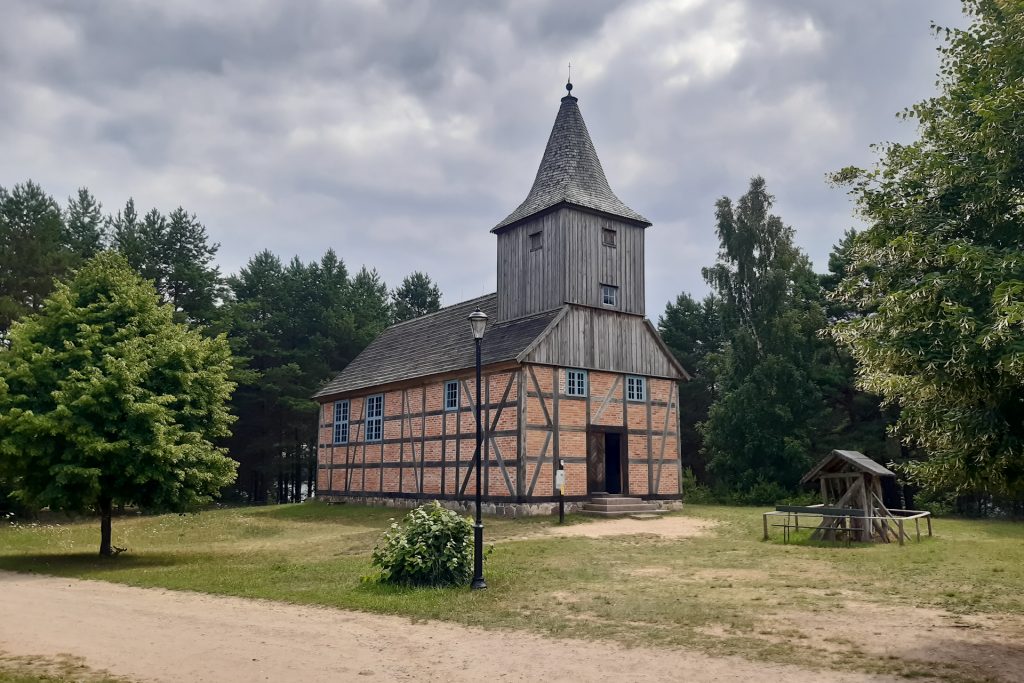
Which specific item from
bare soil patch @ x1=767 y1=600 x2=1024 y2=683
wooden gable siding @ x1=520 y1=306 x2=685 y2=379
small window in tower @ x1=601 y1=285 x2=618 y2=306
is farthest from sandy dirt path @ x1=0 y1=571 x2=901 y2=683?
small window in tower @ x1=601 y1=285 x2=618 y2=306

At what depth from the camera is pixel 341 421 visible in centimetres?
3603

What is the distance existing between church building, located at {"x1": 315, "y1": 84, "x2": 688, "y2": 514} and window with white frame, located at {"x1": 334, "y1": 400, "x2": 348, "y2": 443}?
334 cm

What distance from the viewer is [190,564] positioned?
17750mm

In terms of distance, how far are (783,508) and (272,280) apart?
42.1 metres

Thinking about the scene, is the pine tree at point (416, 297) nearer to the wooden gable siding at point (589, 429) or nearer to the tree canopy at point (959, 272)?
the wooden gable siding at point (589, 429)

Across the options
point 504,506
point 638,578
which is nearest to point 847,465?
point 638,578

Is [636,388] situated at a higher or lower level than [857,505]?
higher

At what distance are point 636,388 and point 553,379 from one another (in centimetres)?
398

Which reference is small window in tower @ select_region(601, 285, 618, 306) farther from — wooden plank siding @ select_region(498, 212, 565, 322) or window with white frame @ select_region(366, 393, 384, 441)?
window with white frame @ select_region(366, 393, 384, 441)

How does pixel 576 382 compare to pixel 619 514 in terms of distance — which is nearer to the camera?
pixel 619 514

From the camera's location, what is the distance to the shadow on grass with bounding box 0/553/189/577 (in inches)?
673

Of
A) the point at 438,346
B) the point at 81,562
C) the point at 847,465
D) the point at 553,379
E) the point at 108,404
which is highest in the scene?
the point at 438,346

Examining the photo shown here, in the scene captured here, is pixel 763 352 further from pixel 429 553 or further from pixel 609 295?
pixel 429 553

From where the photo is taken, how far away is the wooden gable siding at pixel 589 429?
25.7 metres
